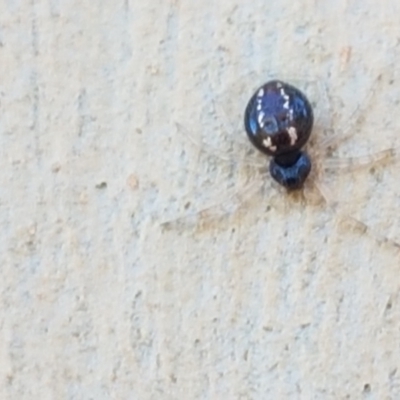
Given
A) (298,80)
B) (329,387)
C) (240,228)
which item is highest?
(298,80)

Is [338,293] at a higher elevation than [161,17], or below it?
below

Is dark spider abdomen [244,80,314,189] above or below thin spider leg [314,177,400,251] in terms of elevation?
above

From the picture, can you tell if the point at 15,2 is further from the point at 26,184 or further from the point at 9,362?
the point at 9,362

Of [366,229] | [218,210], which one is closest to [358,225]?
[366,229]

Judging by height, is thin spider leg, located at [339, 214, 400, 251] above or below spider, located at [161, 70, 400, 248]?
below

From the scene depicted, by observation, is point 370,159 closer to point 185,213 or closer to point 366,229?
point 366,229

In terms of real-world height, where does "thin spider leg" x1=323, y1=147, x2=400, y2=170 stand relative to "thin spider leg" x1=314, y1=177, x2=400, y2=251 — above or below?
A: above

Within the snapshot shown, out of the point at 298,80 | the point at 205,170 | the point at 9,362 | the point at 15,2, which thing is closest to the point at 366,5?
the point at 298,80
